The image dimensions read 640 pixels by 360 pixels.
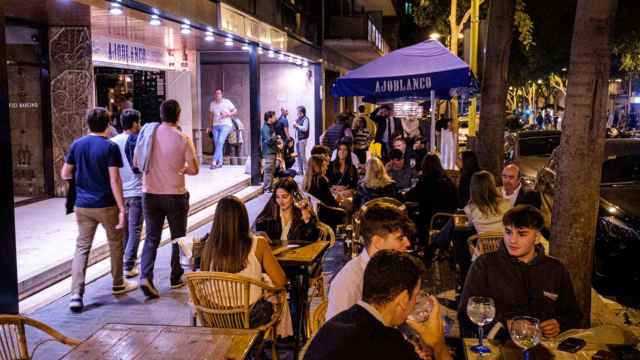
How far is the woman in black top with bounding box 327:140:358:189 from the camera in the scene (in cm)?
1054

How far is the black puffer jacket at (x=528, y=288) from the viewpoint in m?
4.52

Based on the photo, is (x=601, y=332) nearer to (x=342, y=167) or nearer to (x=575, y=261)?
(x=575, y=261)

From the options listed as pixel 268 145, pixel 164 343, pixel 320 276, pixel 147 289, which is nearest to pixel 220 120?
pixel 268 145

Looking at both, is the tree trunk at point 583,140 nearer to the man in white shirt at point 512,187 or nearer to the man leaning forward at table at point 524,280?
the man leaning forward at table at point 524,280

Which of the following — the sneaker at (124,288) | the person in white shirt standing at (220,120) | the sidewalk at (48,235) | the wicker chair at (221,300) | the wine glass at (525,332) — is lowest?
the sneaker at (124,288)

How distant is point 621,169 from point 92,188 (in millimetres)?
7661

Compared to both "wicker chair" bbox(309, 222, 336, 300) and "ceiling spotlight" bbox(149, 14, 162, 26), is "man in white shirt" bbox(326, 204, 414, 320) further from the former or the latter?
"ceiling spotlight" bbox(149, 14, 162, 26)

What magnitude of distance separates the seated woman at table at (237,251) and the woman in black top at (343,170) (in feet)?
18.0

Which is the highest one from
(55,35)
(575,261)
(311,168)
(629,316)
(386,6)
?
(386,6)

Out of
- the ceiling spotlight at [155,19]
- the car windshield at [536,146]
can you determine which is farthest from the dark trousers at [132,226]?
the car windshield at [536,146]

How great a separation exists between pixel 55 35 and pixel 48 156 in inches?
89.6

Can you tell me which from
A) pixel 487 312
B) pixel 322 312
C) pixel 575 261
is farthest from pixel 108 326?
pixel 575 261

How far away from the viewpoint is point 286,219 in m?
6.78

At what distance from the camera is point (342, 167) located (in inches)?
419
